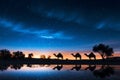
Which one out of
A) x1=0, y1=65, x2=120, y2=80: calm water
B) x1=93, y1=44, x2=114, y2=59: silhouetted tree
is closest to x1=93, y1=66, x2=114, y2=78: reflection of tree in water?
x1=0, y1=65, x2=120, y2=80: calm water

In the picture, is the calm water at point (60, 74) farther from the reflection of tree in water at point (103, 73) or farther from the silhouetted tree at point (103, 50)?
the silhouetted tree at point (103, 50)

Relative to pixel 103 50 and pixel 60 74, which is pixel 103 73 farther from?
pixel 103 50

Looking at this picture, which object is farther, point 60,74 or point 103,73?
point 103,73

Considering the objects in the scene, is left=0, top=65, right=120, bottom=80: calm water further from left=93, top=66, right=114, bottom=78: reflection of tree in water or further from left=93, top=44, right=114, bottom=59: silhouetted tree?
left=93, top=44, right=114, bottom=59: silhouetted tree

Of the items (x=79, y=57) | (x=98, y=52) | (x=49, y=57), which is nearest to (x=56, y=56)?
(x=49, y=57)

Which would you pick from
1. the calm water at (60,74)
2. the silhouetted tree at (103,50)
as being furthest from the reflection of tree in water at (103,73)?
the silhouetted tree at (103,50)

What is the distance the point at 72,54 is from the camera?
619ft

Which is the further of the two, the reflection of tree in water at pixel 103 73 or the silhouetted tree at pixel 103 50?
the silhouetted tree at pixel 103 50

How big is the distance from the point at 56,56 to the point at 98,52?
113 feet

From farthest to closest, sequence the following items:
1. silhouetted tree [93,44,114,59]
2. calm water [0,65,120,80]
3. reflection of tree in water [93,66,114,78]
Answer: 1. silhouetted tree [93,44,114,59]
2. reflection of tree in water [93,66,114,78]
3. calm water [0,65,120,80]

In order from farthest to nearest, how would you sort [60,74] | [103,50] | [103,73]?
[103,50] < [103,73] < [60,74]

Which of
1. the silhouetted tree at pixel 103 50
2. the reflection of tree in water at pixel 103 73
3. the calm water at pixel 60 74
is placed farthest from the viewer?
the silhouetted tree at pixel 103 50

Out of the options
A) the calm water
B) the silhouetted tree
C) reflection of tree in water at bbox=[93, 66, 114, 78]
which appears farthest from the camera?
the silhouetted tree

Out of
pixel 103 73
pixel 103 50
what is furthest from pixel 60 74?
pixel 103 50
